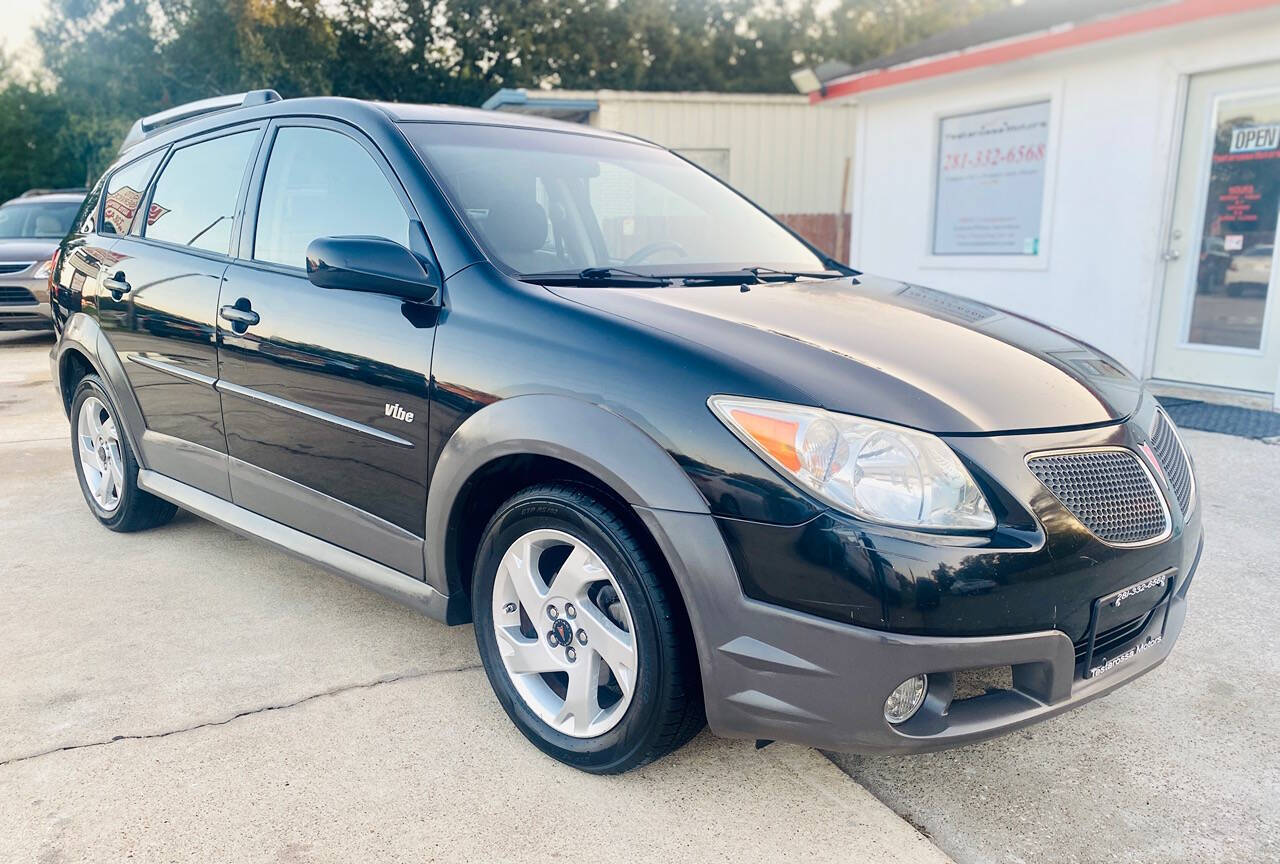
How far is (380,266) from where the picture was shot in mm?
2662

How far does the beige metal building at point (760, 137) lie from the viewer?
14039mm

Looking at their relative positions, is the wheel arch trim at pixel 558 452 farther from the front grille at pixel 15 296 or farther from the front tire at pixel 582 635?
the front grille at pixel 15 296

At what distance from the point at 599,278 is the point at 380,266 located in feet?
1.99

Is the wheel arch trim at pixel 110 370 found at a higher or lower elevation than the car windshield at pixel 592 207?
lower

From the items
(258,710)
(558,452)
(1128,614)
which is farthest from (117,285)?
(1128,614)

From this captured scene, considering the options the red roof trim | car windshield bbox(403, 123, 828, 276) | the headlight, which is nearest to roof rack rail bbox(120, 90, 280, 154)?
car windshield bbox(403, 123, 828, 276)

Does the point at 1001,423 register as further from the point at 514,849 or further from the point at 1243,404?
the point at 1243,404

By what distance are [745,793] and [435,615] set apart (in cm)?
101

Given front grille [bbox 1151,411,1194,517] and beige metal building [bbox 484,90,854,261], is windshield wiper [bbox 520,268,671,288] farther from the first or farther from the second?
beige metal building [bbox 484,90,854,261]

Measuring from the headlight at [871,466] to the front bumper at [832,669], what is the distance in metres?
0.23

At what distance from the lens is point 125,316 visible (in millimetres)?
3941

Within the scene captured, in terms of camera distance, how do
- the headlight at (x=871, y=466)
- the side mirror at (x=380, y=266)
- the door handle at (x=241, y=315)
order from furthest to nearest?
the door handle at (x=241, y=315), the side mirror at (x=380, y=266), the headlight at (x=871, y=466)

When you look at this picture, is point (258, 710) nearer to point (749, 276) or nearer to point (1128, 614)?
point (749, 276)

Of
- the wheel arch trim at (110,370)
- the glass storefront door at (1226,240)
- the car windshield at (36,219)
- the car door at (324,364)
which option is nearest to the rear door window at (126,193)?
the wheel arch trim at (110,370)
